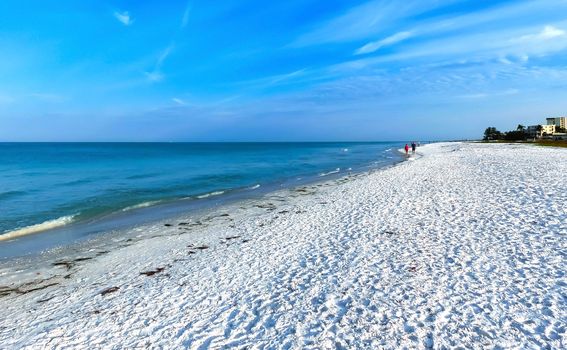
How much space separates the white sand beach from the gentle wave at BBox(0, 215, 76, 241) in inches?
163

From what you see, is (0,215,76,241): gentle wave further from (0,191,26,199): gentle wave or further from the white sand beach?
(0,191,26,199): gentle wave

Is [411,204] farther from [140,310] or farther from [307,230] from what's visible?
[140,310]

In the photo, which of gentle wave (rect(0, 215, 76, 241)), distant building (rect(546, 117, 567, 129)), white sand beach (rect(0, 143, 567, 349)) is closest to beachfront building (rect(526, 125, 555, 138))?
distant building (rect(546, 117, 567, 129))

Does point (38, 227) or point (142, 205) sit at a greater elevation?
point (142, 205)

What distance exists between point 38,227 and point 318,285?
1371cm

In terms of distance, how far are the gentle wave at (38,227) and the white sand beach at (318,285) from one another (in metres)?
4.15

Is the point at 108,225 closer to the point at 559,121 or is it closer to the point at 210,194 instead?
the point at 210,194

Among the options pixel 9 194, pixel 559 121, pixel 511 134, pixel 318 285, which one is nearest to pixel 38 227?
pixel 9 194

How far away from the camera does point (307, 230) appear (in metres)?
11.3

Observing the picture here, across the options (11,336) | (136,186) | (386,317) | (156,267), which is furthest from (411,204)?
(136,186)

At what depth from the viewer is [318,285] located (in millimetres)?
6855

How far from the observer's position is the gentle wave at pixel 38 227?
42.8ft

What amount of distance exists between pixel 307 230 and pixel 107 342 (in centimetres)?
709

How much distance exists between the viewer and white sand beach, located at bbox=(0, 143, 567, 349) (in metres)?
5.21
